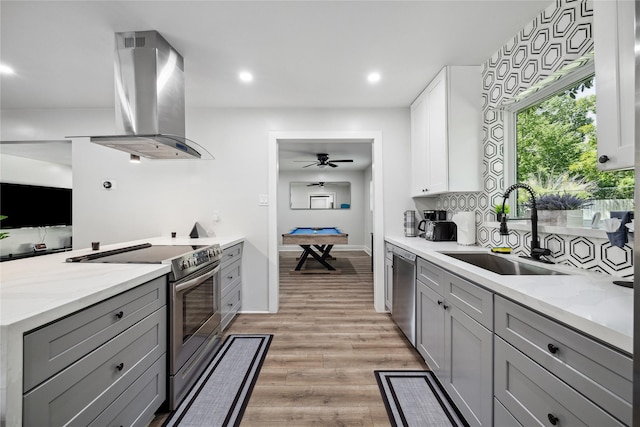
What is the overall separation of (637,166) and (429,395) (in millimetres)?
1716

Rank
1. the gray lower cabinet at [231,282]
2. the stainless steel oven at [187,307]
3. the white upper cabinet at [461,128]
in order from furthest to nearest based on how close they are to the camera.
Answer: the gray lower cabinet at [231,282]
the white upper cabinet at [461,128]
the stainless steel oven at [187,307]

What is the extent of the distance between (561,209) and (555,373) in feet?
3.51

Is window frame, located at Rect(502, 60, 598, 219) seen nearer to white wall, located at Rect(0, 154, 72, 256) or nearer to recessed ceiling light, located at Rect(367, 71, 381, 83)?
recessed ceiling light, located at Rect(367, 71, 381, 83)

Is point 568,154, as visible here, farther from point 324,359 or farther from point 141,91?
point 141,91

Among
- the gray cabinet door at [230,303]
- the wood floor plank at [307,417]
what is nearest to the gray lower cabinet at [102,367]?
the wood floor plank at [307,417]

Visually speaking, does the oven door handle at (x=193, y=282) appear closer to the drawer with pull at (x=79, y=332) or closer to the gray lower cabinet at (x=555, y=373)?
the drawer with pull at (x=79, y=332)

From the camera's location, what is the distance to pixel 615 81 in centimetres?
97

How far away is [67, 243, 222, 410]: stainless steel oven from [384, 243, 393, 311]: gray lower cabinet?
1789mm

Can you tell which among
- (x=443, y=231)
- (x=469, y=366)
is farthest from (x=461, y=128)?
(x=469, y=366)

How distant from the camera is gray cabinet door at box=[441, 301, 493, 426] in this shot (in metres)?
1.23

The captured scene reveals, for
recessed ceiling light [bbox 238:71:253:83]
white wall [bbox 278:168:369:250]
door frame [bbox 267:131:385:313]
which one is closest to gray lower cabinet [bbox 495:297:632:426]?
door frame [bbox 267:131:385:313]

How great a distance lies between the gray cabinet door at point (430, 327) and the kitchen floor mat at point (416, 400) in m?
0.12

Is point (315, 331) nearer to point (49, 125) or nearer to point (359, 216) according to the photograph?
point (49, 125)

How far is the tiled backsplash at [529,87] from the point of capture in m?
1.36
